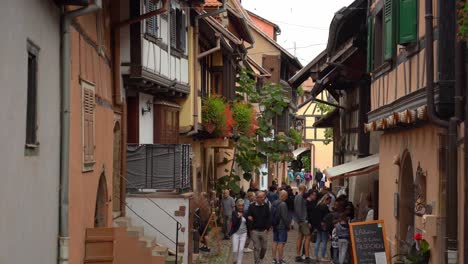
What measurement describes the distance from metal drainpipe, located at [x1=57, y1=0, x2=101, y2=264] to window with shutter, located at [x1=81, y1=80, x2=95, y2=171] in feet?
5.07

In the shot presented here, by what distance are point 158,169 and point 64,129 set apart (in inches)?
370

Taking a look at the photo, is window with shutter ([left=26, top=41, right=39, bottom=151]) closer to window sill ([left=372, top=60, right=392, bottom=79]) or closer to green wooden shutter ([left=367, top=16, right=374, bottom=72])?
Result: window sill ([left=372, top=60, right=392, bottom=79])

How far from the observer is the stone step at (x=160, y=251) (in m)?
19.5

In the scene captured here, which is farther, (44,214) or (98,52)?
(98,52)

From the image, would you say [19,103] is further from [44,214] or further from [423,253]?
[423,253]

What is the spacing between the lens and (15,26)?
10109 mm

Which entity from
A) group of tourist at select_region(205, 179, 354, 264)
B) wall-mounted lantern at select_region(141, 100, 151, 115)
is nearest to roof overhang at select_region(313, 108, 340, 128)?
group of tourist at select_region(205, 179, 354, 264)

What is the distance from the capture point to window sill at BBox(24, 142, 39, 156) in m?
10.9

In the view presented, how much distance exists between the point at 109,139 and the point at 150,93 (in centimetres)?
712

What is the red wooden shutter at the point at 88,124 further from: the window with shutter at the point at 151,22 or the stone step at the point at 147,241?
the window with shutter at the point at 151,22

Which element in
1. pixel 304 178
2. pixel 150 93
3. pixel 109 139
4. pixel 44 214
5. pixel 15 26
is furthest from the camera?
pixel 304 178

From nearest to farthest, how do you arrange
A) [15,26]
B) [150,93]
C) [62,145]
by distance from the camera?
[15,26], [62,145], [150,93]

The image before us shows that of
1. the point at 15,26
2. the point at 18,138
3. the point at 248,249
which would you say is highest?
the point at 15,26

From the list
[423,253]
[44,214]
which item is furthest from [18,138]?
[423,253]
